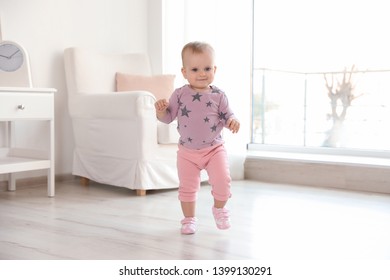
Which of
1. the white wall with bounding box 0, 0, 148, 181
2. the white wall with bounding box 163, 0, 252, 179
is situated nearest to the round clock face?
the white wall with bounding box 0, 0, 148, 181

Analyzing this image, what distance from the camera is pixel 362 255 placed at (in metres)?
1.68

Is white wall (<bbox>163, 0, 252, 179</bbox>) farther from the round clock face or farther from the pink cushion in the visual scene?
the round clock face

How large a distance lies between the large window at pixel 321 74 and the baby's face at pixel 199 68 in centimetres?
211

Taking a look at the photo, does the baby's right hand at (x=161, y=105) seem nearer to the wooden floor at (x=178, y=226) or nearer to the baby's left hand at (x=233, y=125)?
the baby's left hand at (x=233, y=125)

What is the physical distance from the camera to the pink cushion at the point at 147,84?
10.8 feet

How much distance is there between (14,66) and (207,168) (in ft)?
4.86

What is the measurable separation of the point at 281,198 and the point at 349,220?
0.58m

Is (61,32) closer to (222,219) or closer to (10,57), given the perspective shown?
(10,57)

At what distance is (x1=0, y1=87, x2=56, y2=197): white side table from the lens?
2.49 metres

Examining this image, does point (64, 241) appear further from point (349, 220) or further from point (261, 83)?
point (261, 83)

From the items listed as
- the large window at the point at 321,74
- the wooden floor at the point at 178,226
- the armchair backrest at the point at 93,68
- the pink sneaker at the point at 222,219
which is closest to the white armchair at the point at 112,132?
the armchair backrest at the point at 93,68

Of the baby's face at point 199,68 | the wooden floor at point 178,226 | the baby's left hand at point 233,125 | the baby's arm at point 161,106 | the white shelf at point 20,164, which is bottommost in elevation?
the wooden floor at point 178,226

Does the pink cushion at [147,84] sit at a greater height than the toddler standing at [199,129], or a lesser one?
greater

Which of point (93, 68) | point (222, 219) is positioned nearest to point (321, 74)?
point (93, 68)
